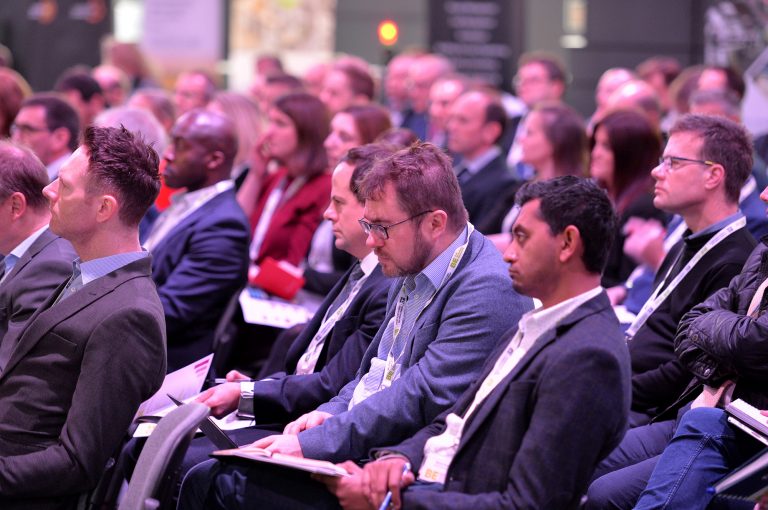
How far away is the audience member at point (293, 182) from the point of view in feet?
19.2

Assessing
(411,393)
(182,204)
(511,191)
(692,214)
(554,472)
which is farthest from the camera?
(511,191)

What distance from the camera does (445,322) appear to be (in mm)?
3090

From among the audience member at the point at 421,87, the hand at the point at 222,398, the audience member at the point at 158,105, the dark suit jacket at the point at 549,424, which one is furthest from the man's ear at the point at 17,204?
the audience member at the point at 421,87

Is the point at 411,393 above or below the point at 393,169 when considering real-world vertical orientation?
below

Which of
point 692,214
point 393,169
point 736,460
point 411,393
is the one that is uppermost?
point 393,169

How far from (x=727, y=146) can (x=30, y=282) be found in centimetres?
230

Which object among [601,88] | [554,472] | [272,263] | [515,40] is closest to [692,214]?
[554,472]

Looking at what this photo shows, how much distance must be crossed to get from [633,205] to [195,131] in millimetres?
1997

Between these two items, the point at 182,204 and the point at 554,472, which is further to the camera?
the point at 182,204

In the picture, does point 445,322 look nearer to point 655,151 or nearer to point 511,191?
point 655,151

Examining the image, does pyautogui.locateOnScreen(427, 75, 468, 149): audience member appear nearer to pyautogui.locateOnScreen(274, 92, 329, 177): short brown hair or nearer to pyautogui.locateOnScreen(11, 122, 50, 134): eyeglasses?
pyautogui.locateOnScreen(274, 92, 329, 177): short brown hair

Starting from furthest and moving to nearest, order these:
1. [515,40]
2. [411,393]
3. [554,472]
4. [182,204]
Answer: [515,40]
[182,204]
[411,393]
[554,472]

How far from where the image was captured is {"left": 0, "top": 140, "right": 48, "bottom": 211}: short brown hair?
146 inches

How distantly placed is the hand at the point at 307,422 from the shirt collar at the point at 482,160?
134 inches
